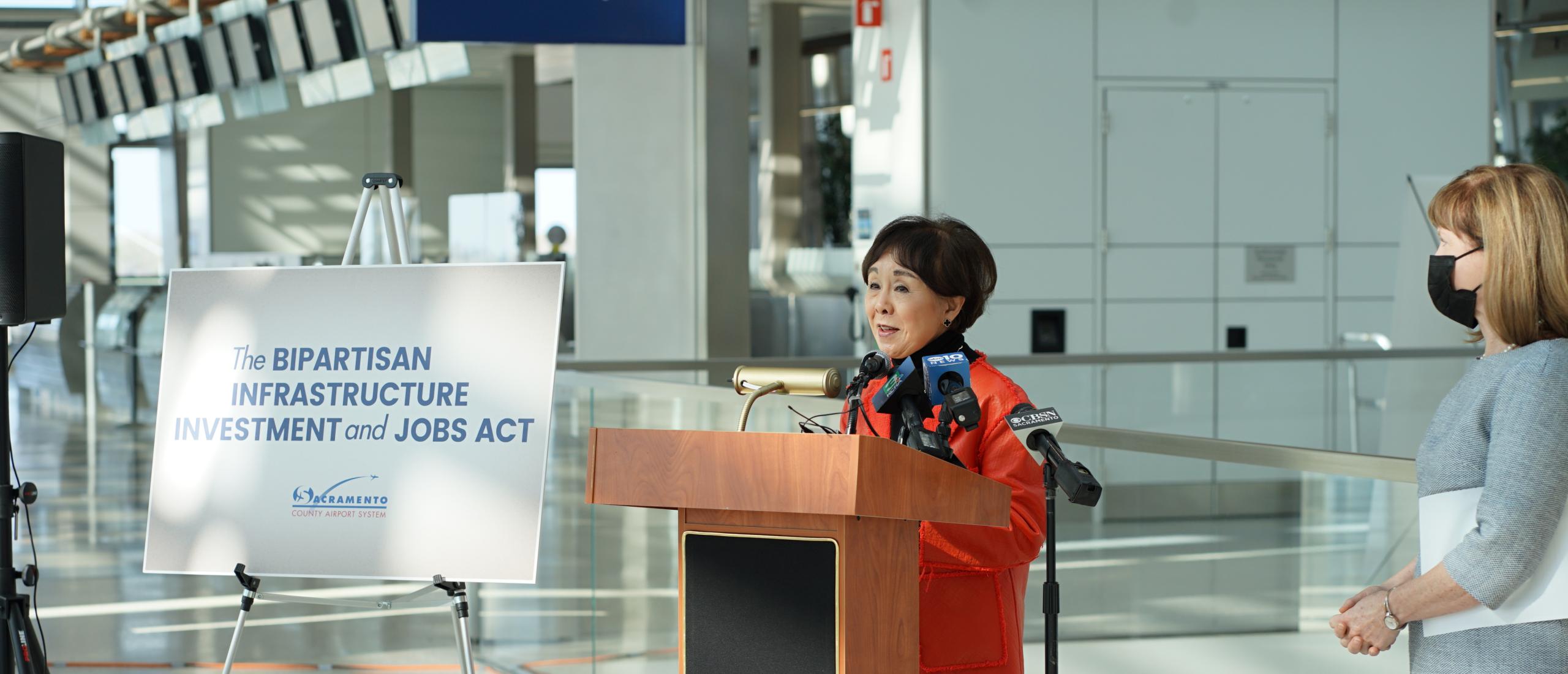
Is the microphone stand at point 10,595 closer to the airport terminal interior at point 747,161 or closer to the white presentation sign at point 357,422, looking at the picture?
the white presentation sign at point 357,422

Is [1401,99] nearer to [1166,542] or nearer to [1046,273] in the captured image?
[1046,273]

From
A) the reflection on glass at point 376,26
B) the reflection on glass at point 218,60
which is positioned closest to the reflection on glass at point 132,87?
the reflection on glass at point 218,60

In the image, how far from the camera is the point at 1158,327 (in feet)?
24.2

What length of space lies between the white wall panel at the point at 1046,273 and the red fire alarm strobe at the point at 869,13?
4.14 feet

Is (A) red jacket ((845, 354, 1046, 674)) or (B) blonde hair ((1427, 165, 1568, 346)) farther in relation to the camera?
(A) red jacket ((845, 354, 1046, 674))

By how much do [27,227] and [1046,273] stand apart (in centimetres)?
506

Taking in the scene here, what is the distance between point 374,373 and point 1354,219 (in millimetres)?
5839

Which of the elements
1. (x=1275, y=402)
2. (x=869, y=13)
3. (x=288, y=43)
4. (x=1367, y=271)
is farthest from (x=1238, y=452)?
(x=288, y=43)

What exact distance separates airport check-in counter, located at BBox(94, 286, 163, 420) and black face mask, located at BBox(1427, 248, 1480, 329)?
637 cm

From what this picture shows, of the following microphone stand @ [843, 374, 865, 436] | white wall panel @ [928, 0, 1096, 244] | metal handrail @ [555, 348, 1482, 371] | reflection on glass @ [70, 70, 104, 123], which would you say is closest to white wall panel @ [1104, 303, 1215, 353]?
white wall panel @ [928, 0, 1096, 244]

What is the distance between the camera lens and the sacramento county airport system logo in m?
3.02

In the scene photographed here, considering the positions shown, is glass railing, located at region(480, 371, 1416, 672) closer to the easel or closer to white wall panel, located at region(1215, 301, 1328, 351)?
the easel

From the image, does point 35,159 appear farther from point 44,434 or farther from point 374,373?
point 44,434

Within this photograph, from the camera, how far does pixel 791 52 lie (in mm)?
7742
